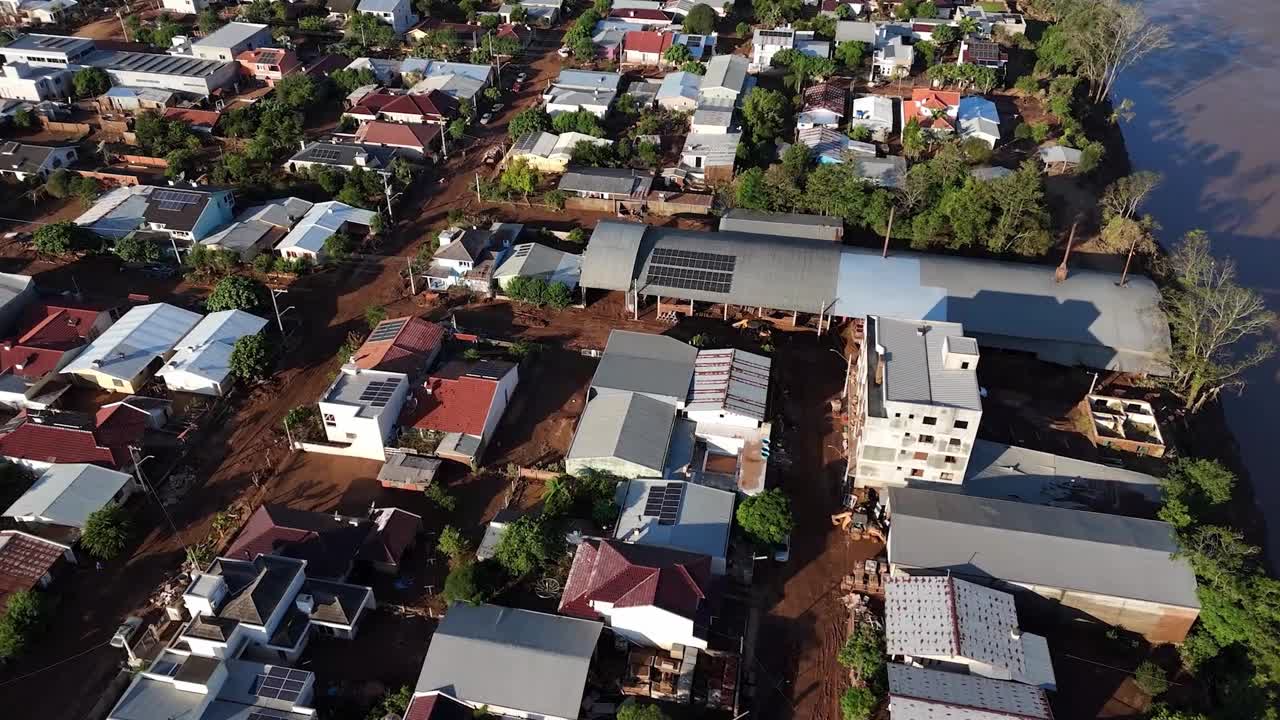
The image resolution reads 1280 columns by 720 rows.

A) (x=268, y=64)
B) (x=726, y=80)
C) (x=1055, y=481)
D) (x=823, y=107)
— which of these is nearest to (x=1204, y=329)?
(x=1055, y=481)

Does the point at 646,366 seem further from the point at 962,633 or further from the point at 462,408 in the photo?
the point at 962,633

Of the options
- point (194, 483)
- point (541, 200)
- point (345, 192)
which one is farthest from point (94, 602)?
point (541, 200)

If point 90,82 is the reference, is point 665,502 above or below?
below

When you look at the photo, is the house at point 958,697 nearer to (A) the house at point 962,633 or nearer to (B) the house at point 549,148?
(A) the house at point 962,633

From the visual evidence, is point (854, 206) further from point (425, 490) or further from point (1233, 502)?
point (425, 490)

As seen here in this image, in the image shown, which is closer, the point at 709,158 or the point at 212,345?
the point at 212,345

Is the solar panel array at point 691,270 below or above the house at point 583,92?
below

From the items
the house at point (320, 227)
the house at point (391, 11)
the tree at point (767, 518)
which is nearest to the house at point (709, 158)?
the house at point (320, 227)
